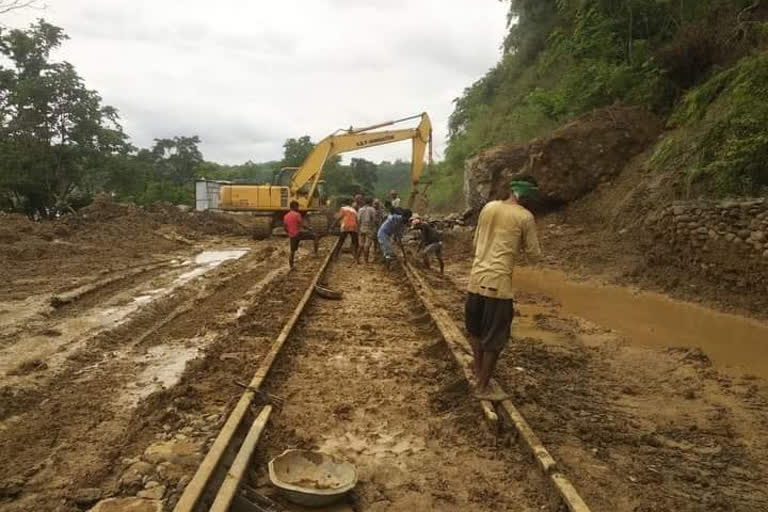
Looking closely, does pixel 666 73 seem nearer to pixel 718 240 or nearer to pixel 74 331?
pixel 718 240

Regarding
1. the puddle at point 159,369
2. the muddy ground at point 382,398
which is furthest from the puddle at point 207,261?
the puddle at point 159,369

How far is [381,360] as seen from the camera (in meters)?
7.17

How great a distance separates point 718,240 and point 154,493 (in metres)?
9.53

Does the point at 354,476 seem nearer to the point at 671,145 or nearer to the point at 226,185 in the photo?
the point at 671,145

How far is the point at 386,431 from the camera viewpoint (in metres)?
5.05

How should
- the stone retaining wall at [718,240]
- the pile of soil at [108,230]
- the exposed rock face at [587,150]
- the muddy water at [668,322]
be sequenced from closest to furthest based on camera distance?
the muddy water at [668,322]
the stone retaining wall at [718,240]
the pile of soil at [108,230]
the exposed rock face at [587,150]

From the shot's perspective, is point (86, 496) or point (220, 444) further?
point (220, 444)

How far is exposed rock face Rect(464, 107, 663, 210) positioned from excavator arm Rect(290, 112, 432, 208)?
152 inches

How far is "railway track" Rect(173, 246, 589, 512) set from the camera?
3902 millimetres

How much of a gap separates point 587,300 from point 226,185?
17.3 m

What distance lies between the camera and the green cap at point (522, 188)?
5395 millimetres

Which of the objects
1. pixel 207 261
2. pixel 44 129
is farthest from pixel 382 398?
pixel 44 129

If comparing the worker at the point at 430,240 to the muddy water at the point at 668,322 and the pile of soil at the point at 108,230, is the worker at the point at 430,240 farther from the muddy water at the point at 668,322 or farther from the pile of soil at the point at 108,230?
the pile of soil at the point at 108,230

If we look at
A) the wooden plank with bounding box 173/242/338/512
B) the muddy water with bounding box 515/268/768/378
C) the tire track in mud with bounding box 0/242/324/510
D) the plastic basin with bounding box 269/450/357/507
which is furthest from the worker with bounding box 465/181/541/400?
the muddy water with bounding box 515/268/768/378
